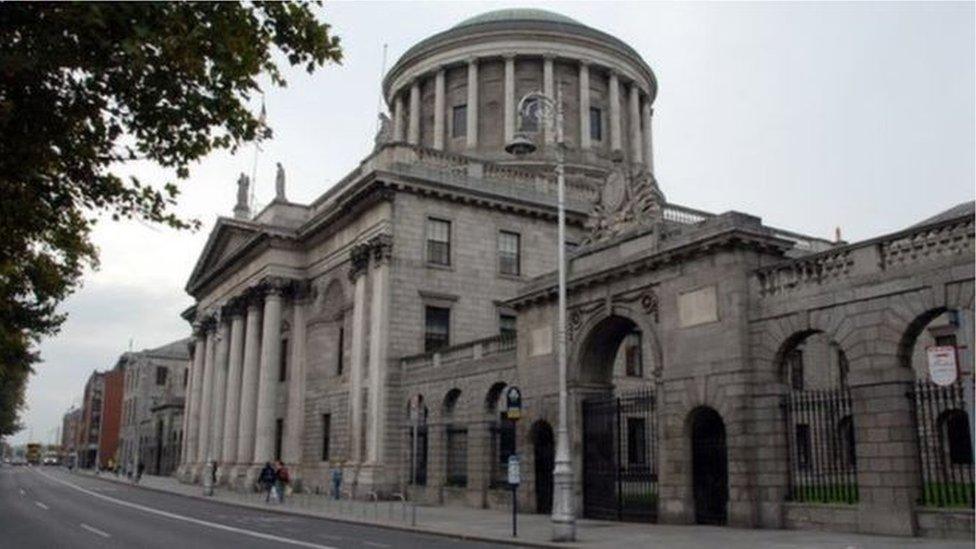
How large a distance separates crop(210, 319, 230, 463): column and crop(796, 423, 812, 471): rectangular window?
35774mm

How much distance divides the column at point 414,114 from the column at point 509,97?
7147 mm

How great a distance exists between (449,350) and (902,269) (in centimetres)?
2054

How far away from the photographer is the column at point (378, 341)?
38812mm

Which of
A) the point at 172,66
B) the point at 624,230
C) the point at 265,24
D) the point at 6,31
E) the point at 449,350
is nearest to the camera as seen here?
the point at 6,31

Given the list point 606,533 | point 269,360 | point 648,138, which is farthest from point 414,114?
point 606,533

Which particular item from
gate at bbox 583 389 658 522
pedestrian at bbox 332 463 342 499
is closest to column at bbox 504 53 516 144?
pedestrian at bbox 332 463 342 499

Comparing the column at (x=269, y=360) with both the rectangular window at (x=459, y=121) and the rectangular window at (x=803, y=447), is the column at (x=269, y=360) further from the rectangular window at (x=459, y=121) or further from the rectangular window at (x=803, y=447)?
the rectangular window at (x=803, y=447)

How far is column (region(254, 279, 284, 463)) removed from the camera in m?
48.8

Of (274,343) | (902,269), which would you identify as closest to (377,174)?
(274,343)

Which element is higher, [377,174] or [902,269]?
[377,174]

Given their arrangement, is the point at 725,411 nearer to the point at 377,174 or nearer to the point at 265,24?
the point at 265,24

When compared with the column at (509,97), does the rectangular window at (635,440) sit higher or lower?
lower

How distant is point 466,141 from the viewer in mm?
59625

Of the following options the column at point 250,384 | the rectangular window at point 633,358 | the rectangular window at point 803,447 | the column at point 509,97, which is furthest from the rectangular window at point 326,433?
the rectangular window at point 803,447
